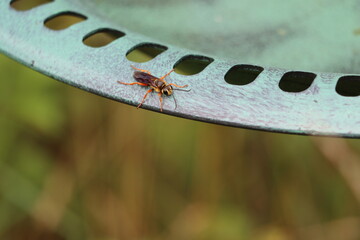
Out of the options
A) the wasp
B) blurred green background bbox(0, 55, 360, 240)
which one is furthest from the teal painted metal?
blurred green background bbox(0, 55, 360, 240)

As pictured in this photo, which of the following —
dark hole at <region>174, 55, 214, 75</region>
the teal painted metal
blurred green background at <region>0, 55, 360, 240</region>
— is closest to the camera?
the teal painted metal

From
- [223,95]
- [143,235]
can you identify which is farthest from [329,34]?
[143,235]

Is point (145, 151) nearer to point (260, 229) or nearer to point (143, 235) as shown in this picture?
point (143, 235)

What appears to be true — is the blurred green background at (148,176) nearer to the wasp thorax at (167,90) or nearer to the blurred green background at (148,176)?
the blurred green background at (148,176)

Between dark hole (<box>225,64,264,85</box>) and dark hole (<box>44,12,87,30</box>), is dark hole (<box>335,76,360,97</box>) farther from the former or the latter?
dark hole (<box>44,12,87,30</box>)

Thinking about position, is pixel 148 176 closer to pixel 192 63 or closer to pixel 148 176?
pixel 148 176

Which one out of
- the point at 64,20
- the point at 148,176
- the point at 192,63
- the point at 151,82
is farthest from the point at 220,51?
the point at 148,176
